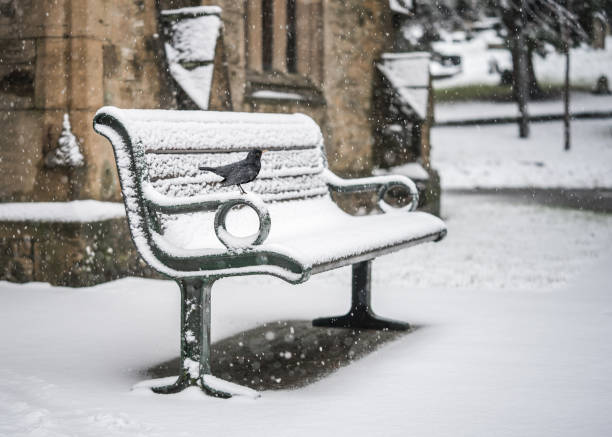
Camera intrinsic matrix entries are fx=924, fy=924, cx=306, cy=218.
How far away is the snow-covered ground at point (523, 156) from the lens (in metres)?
26.4

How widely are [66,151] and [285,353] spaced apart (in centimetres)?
303

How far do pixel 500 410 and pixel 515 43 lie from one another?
111ft

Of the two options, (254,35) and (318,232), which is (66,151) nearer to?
(318,232)

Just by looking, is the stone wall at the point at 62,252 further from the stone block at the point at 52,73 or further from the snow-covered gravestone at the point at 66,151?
the stone block at the point at 52,73

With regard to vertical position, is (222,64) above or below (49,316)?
above

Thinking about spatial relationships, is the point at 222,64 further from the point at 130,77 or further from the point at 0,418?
the point at 0,418

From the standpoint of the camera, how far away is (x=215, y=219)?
13.0 ft

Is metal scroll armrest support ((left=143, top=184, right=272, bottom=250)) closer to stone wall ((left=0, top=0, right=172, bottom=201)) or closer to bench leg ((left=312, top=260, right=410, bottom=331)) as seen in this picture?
bench leg ((left=312, top=260, right=410, bottom=331))

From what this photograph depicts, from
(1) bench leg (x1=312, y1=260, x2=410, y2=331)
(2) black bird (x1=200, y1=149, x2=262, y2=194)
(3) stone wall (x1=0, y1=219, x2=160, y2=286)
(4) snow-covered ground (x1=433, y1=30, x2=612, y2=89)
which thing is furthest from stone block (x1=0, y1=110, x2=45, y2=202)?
(4) snow-covered ground (x1=433, y1=30, x2=612, y2=89)

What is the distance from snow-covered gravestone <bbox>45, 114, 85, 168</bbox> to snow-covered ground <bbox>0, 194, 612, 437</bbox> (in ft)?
3.27

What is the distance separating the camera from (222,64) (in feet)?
27.5

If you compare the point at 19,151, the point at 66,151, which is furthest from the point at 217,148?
the point at 19,151

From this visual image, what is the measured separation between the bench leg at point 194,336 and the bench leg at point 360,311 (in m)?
1.78

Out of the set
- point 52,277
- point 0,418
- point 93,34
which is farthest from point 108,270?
point 0,418
